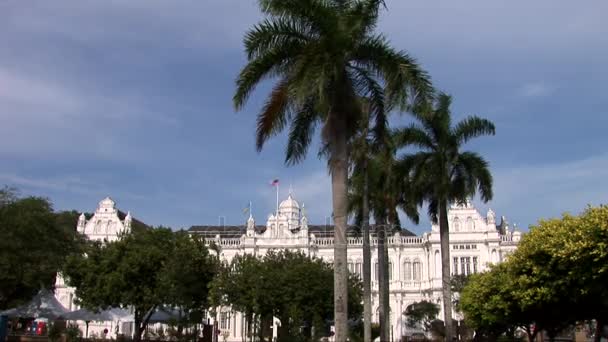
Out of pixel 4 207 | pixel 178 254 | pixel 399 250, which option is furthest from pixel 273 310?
pixel 399 250

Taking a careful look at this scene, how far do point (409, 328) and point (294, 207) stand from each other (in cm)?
2302

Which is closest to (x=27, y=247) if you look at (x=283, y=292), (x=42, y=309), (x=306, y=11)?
(x=42, y=309)

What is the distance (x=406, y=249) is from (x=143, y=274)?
4148cm

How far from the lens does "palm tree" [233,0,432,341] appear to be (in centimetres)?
1820

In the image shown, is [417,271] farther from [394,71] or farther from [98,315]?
[394,71]

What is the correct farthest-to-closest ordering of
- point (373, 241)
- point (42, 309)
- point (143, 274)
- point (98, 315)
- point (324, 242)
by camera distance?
point (324, 242) < point (373, 241) < point (42, 309) < point (143, 274) < point (98, 315)

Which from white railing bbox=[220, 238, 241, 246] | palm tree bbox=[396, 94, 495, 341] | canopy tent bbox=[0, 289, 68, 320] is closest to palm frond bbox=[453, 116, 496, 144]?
palm tree bbox=[396, 94, 495, 341]

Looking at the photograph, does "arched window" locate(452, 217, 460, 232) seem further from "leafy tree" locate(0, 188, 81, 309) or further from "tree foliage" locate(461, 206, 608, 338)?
"leafy tree" locate(0, 188, 81, 309)

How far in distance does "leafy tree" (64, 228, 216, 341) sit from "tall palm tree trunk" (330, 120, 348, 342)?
20.8 metres

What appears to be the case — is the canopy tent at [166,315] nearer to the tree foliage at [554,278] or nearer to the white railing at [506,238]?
the tree foliage at [554,278]

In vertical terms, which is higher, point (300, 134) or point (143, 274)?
point (300, 134)

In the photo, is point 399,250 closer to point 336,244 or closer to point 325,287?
point 325,287

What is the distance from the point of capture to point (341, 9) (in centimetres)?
1939

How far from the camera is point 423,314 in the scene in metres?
64.9
